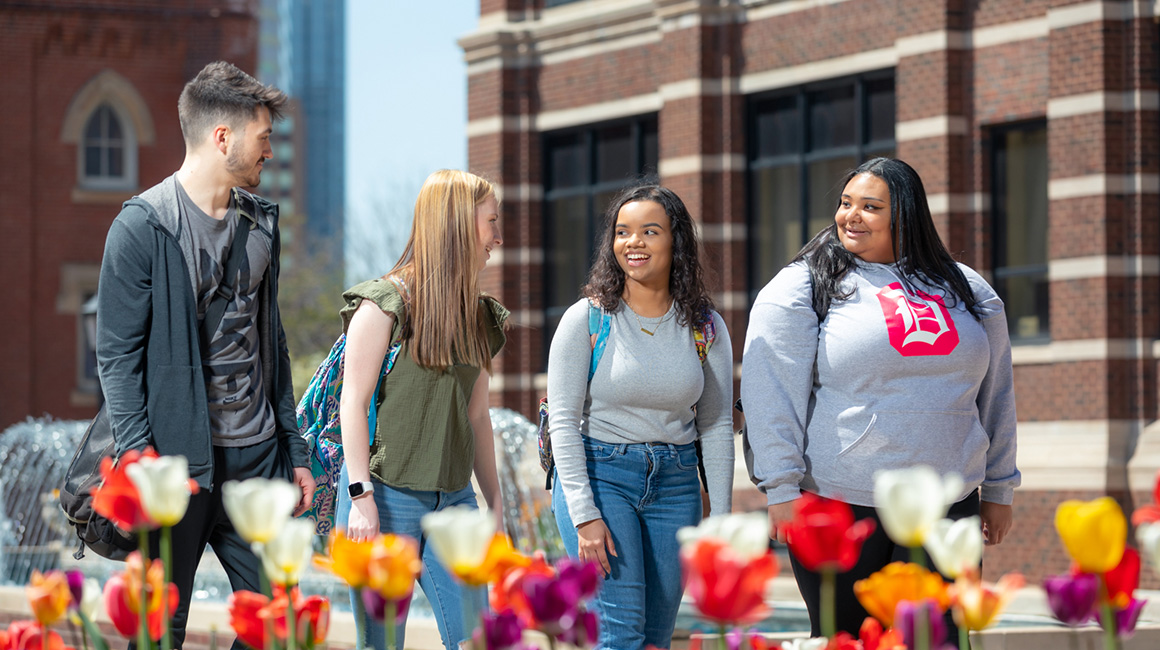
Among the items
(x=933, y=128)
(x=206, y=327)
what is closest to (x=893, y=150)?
(x=933, y=128)

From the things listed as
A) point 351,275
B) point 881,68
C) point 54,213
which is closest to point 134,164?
point 54,213

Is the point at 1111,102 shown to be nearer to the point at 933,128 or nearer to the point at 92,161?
the point at 933,128

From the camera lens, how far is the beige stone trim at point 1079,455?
14.5m

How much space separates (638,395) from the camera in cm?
491

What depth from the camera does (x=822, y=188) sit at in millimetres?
17922

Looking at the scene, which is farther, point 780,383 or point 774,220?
point 774,220

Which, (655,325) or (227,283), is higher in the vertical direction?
(227,283)

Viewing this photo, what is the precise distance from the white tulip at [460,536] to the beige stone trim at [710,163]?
1643 centimetres

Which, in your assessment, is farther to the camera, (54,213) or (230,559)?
(54,213)

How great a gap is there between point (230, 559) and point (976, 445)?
2.37m

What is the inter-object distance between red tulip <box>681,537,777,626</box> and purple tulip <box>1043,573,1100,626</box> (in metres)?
0.45

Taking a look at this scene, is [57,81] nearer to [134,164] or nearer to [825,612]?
[134,164]

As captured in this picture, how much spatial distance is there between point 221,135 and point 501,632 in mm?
2593

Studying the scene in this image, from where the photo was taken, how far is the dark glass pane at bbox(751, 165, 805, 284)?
18.3 m
